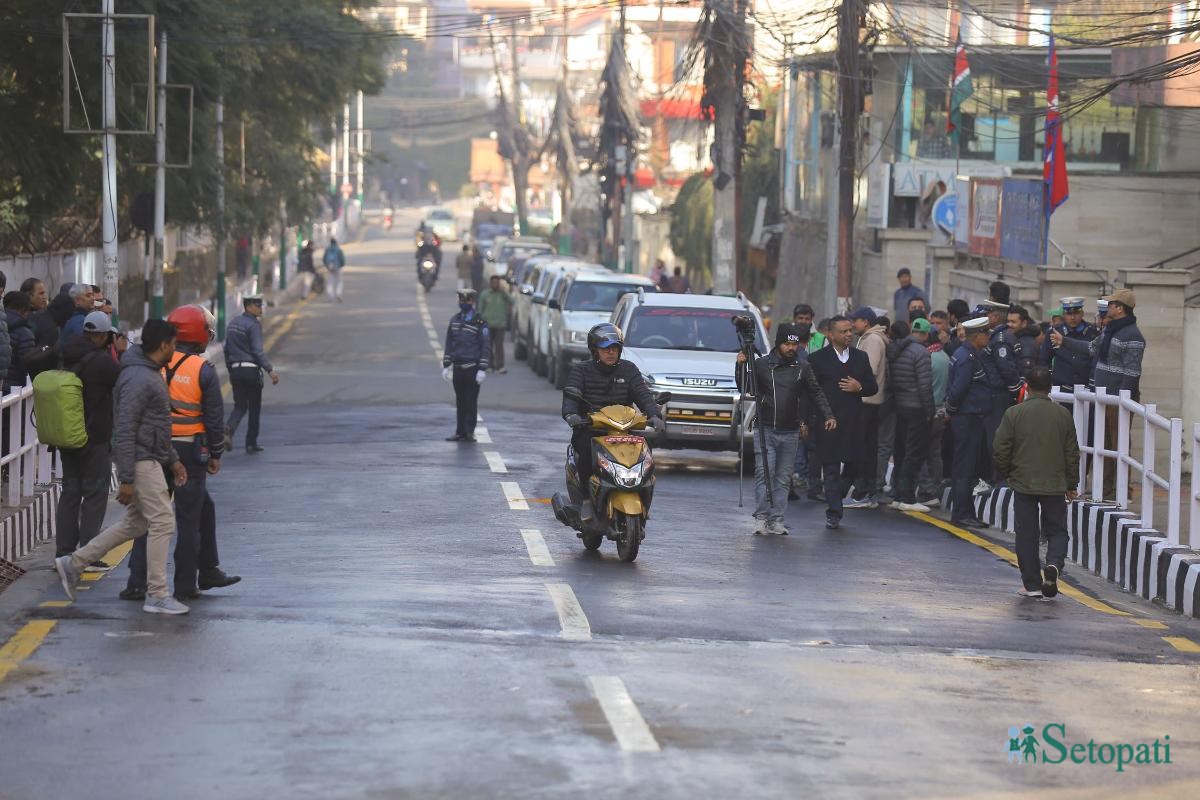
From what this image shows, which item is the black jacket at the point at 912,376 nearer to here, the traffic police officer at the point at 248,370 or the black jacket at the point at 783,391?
the black jacket at the point at 783,391

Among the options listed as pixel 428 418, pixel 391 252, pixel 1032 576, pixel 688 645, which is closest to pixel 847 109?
pixel 428 418

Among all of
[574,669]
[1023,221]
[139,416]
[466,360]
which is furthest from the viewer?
[1023,221]

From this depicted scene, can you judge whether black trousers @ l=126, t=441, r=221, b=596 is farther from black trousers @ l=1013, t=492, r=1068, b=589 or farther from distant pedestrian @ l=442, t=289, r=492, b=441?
distant pedestrian @ l=442, t=289, r=492, b=441

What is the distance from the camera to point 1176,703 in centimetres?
962

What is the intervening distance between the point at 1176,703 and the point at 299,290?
2182 inches

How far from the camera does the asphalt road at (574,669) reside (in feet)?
25.0

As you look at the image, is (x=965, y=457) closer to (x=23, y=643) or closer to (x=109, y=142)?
(x=23, y=643)

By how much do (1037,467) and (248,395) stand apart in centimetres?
1128

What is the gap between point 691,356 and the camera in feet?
72.8

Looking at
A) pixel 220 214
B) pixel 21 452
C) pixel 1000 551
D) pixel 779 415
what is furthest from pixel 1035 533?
pixel 220 214

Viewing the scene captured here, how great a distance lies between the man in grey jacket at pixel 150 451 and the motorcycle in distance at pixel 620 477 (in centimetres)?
344

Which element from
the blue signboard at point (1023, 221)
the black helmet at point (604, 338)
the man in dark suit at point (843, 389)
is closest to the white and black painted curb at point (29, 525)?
the black helmet at point (604, 338)

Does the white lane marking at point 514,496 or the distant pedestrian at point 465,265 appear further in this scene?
the distant pedestrian at point 465,265

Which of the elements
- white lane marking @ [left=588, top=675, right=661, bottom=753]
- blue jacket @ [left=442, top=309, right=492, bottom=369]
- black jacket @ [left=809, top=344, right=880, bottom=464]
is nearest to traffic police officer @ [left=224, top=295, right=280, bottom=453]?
blue jacket @ [left=442, top=309, right=492, bottom=369]
